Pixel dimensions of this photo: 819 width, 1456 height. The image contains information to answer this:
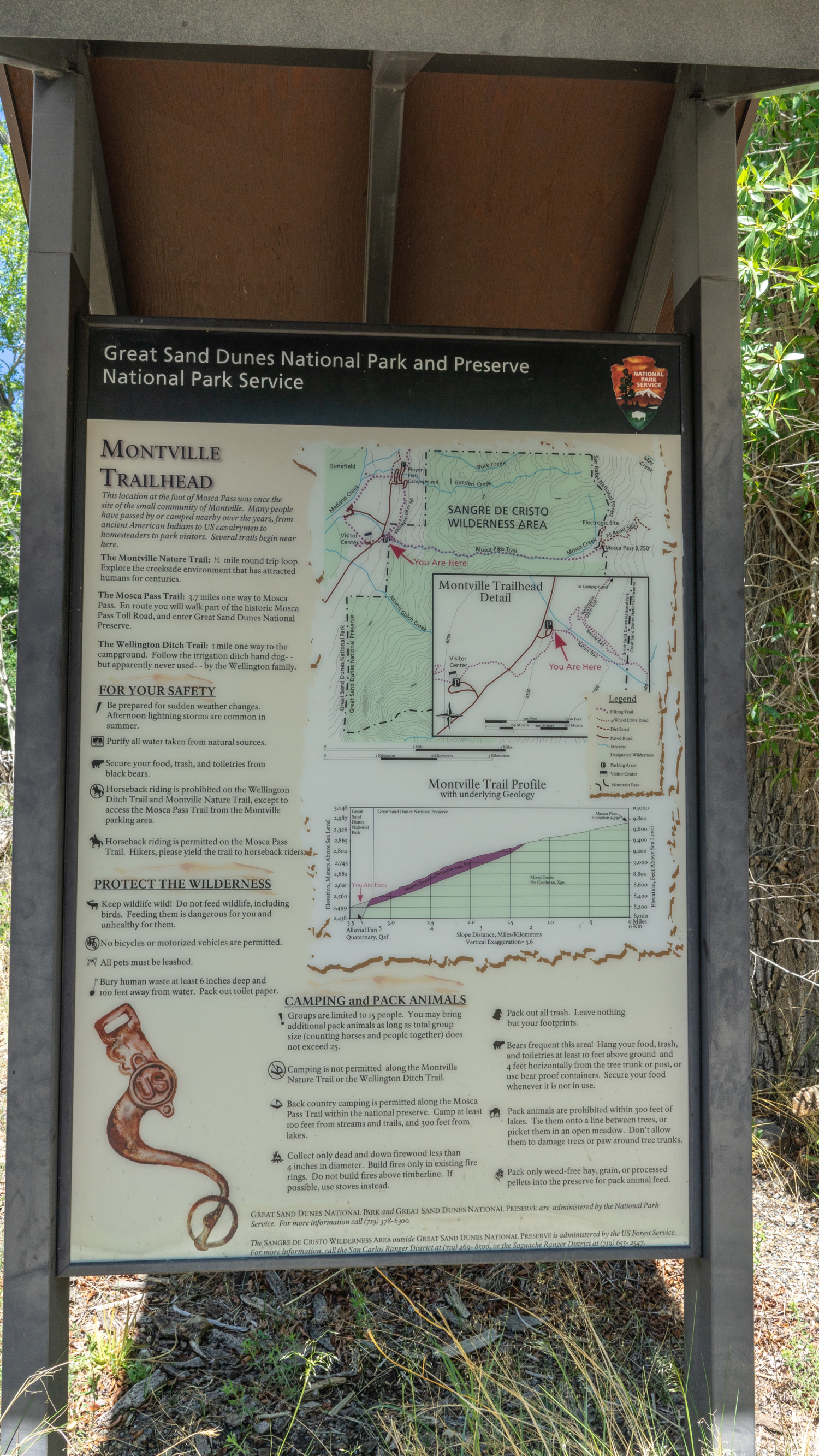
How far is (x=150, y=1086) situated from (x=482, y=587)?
1.42m

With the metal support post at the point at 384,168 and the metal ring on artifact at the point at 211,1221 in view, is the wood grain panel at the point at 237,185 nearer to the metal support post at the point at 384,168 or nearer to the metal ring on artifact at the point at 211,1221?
the metal support post at the point at 384,168

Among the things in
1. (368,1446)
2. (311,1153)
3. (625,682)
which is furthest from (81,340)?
(368,1446)

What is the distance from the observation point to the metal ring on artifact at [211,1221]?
2.03m

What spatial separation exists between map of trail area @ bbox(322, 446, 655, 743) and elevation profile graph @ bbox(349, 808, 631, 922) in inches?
8.3

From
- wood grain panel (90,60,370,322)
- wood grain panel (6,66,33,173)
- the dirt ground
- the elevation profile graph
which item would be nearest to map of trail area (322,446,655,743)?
the elevation profile graph

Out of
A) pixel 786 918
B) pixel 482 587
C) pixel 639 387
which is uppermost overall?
pixel 639 387

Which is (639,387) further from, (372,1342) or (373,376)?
(372,1342)

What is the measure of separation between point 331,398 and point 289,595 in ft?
1.65

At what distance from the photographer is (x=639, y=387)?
223cm

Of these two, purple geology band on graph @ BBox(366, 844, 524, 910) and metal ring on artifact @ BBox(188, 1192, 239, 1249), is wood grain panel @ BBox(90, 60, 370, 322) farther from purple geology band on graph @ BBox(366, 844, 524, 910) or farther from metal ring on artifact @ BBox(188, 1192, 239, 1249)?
metal ring on artifact @ BBox(188, 1192, 239, 1249)

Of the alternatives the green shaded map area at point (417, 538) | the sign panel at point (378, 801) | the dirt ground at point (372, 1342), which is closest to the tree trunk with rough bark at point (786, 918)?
the dirt ground at point (372, 1342)

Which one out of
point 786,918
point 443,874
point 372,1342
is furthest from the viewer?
point 786,918

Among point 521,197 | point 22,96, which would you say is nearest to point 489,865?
point 521,197

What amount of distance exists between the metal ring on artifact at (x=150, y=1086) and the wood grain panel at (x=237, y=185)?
2324mm
